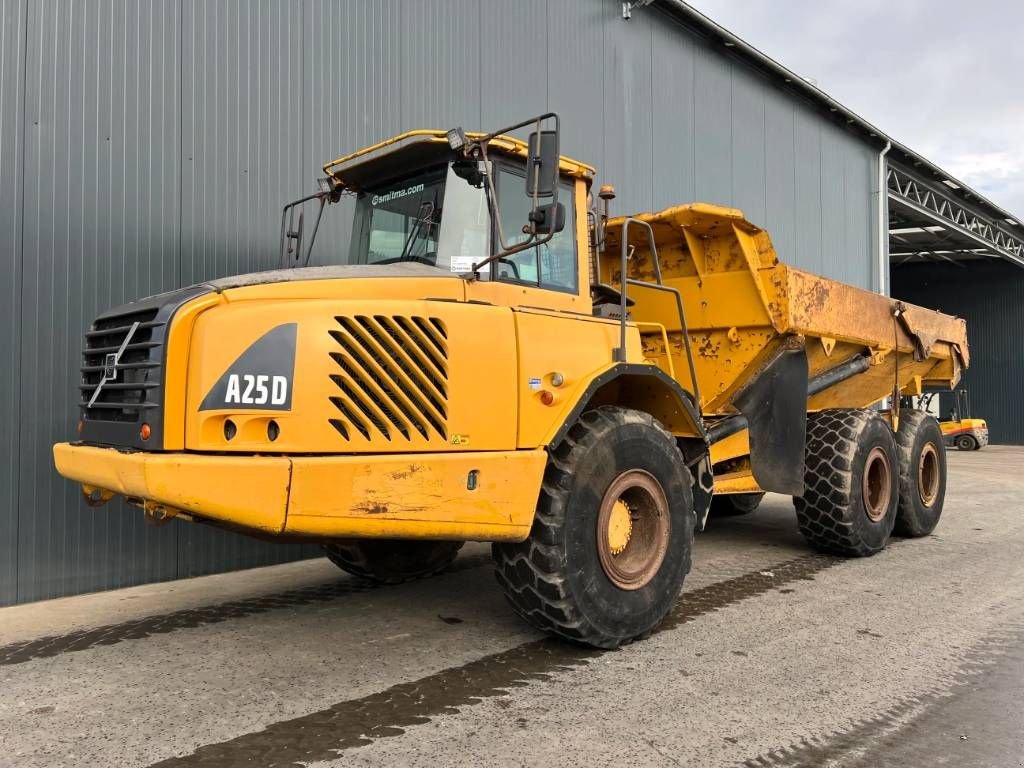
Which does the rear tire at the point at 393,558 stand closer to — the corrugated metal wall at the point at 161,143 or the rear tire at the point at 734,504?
the corrugated metal wall at the point at 161,143

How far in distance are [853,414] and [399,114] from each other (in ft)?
17.6

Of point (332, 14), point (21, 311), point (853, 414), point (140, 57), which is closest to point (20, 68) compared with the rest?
point (140, 57)

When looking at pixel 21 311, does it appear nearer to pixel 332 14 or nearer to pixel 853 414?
pixel 332 14

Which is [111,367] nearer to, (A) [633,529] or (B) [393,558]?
(B) [393,558]

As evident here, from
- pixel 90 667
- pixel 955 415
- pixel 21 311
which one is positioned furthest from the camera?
pixel 955 415

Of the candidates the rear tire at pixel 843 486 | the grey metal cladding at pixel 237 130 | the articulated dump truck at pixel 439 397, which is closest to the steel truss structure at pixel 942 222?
the rear tire at pixel 843 486

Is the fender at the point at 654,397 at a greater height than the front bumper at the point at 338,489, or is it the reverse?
the fender at the point at 654,397

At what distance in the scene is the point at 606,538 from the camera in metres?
4.31

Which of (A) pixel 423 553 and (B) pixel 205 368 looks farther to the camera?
(A) pixel 423 553

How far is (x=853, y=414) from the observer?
282 inches

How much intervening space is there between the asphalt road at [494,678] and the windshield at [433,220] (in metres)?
2.18

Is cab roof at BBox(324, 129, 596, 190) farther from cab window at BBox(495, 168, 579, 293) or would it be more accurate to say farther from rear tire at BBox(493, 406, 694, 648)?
rear tire at BBox(493, 406, 694, 648)

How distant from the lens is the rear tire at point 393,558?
566cm

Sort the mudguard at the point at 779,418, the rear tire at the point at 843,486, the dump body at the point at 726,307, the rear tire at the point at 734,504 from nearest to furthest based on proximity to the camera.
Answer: the dump body at the point at 726,307 < the mudguard at the point at 779,418 < the rear tire at the point at 843,486 < the rear tire at the point at 734,504
